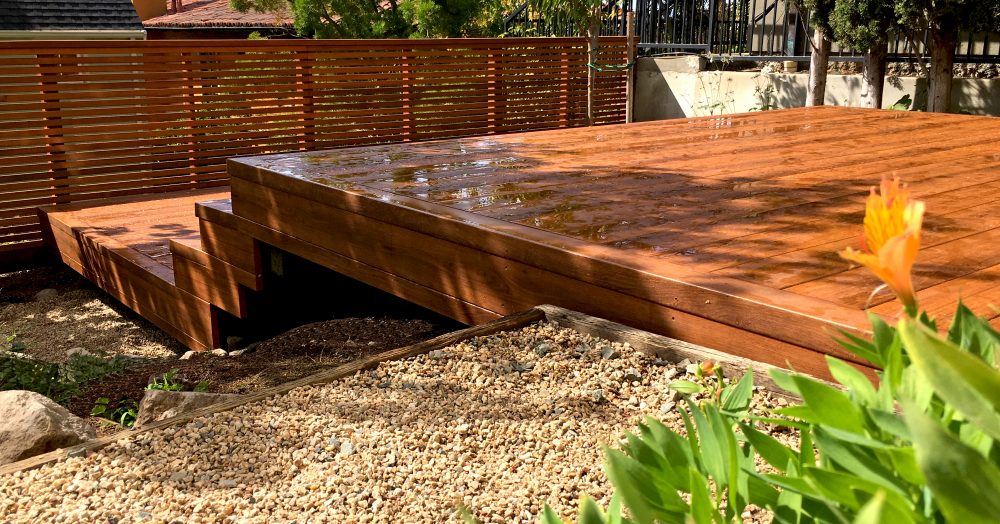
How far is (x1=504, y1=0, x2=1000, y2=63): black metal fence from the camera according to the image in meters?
8.53

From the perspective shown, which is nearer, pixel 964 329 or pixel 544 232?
pixel 964 329

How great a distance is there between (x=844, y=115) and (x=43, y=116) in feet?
19.7

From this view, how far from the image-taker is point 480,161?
16.0 ft

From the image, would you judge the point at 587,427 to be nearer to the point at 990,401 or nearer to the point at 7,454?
the point at 7,454

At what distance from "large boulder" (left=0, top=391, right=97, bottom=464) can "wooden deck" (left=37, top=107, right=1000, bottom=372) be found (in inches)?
55.1

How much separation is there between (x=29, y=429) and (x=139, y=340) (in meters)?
3.52

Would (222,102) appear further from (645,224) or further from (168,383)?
(645,224)

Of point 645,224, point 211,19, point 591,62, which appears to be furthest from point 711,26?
point 211,19

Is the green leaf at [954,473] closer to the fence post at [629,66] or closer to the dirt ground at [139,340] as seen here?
the dirt ground at [139,340]

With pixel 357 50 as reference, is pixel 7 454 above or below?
below

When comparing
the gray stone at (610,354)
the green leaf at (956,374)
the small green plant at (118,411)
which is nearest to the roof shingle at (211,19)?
the small green plant at (118,411)

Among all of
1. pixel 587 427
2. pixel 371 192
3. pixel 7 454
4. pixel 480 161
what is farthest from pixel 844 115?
pixel 7 454

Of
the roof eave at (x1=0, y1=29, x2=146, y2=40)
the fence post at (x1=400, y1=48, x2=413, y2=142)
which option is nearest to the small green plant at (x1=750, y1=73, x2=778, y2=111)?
the fence post at (x1=400, y1=48, x2=413, y2=142)

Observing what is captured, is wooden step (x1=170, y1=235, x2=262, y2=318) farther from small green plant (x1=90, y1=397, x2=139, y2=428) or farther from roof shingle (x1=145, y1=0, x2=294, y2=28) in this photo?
roof shingle (x1=145, y1=0, x2=294, y2=28)
